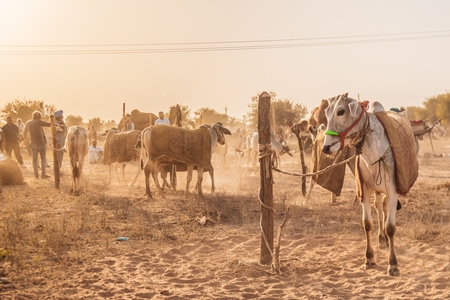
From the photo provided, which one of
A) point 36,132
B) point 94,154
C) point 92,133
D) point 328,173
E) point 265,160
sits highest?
point 92,133

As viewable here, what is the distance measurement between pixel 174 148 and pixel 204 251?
5.03m

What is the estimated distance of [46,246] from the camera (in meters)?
6.96

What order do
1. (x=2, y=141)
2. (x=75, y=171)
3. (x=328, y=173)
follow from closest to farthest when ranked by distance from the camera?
(x=328, y=173) → (x=75, y=171) → (x=2, y=141)

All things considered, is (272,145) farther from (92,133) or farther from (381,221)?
(92,133)

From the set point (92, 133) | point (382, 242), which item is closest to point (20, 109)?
point (92, 133)

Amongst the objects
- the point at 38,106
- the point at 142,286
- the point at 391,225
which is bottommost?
the point at 142,286

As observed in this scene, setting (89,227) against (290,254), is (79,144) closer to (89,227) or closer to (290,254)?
(89,227)

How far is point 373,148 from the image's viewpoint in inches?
242

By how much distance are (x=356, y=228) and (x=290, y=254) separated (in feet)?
6.59

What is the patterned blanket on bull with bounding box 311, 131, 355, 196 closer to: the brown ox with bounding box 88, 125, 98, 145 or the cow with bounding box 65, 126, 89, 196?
the cow with bounding box 65, 126, 89, 196

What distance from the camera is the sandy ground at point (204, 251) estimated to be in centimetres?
548

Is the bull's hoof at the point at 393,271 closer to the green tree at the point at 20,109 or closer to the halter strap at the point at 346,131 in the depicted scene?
the halter strap at the point at 346,131

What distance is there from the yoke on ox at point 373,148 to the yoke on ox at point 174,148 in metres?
5.82

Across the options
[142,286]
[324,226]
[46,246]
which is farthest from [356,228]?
[46,246]
